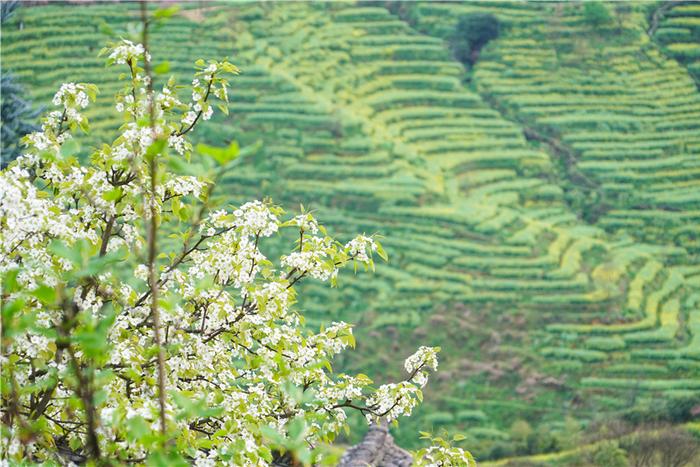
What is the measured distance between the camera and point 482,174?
63.7 ft

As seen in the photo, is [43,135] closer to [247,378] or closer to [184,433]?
[247,378]

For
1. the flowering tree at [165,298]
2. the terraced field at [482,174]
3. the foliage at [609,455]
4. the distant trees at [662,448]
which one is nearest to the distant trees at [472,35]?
the terraced field at [482,174]

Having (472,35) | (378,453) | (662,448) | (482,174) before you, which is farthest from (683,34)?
(378,453)

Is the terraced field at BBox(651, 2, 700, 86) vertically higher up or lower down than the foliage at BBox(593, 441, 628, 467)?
higher up

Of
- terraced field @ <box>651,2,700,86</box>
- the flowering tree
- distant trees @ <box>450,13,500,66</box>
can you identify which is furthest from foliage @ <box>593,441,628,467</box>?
distant trees @ <box>450,13,500,66</box>

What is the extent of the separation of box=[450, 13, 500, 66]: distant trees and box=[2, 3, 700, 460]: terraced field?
12.7 inches

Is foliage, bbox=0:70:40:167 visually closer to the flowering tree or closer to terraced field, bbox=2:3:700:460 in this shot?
terraced field, bbox=2:3:700:460

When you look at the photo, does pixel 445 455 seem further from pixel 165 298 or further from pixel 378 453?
pixel 378 453

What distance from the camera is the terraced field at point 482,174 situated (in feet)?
49.3

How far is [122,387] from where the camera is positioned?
3459 mm

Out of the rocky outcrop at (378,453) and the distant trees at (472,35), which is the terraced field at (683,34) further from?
the rocky outcrop at (378,453)

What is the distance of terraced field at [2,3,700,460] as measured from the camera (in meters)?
15.0

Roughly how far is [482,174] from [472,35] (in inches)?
213

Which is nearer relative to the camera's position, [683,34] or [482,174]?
[482,174]
